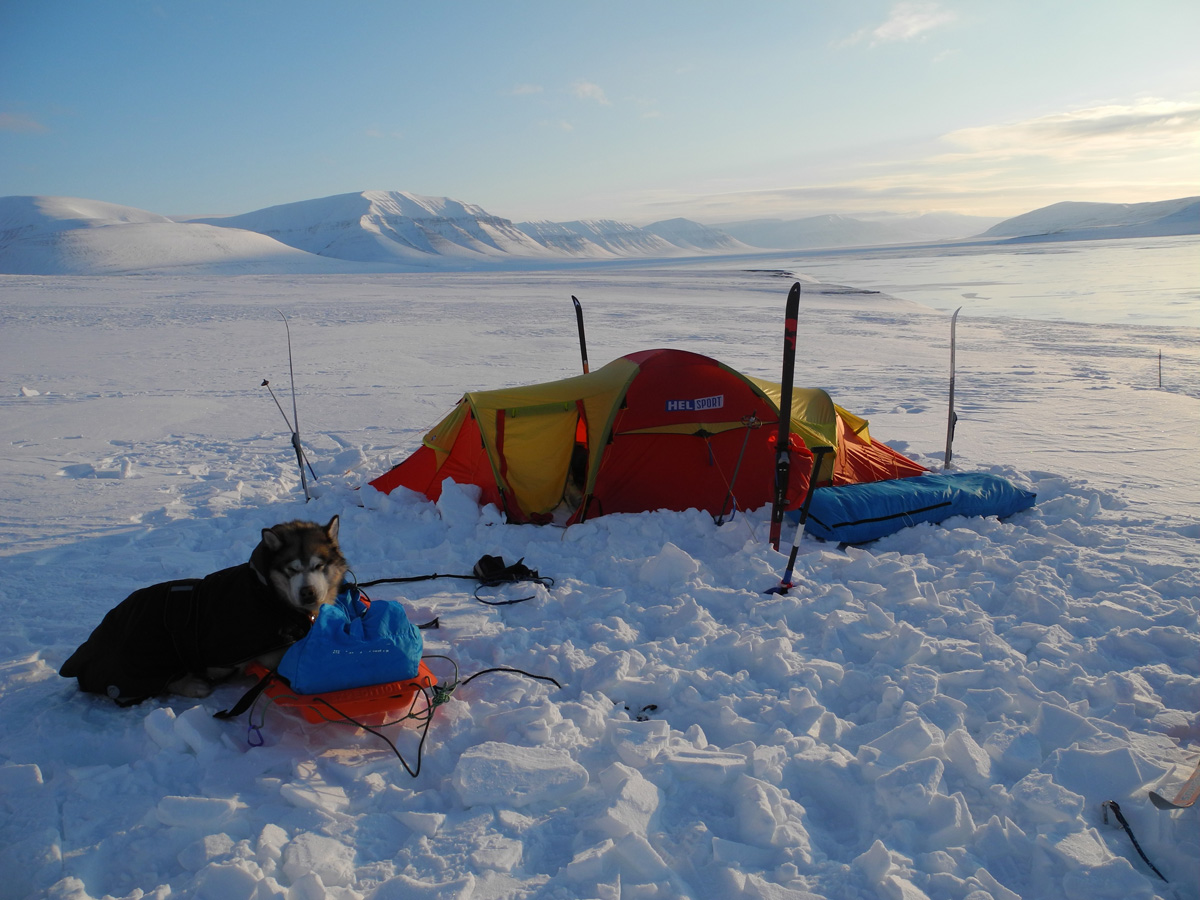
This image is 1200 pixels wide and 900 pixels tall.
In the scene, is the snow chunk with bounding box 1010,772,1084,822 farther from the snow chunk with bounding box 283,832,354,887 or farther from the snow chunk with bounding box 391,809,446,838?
the snow chunk with bounding box 283,832,354,887

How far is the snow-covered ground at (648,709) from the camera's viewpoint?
267 centimetres

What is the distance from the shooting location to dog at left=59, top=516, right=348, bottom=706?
3.43 m

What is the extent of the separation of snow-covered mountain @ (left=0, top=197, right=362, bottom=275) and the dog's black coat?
5880 centimetres

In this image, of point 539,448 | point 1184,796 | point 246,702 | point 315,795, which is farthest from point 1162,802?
point 539,448

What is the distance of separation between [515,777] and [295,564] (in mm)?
1459

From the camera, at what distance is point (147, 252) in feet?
242

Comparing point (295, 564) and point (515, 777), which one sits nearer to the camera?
point (515, 777)

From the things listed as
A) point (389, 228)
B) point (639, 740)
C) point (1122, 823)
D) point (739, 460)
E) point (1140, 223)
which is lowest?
point (1122, 823)

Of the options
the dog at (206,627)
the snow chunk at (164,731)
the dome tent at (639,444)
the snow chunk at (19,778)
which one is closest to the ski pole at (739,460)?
the dome tent at (639,444)

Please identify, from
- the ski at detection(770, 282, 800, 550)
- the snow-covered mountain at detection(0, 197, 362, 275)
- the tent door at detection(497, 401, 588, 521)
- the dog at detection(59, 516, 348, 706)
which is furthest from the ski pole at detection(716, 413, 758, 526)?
the snow-covered mountain at detection(0, 197, 362, 275)

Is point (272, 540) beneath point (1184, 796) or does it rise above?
above

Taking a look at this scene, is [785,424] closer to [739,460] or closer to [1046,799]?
[739,460]

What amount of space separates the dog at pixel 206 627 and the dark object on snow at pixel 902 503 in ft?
13.2

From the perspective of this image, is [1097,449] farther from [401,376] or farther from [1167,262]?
[1167,262]
